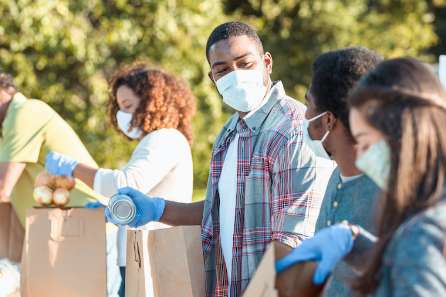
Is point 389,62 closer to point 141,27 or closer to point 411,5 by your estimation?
point 141,27

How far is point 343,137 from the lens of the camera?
238cm

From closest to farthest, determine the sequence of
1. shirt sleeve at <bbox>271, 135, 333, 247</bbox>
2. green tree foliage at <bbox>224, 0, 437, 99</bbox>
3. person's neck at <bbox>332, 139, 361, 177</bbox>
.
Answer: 1. person's neck at <bbox>332, 139, 361, 177</bbox>
2. shirt sleeve at <bbox>271, 135, 333, 247</bbox>
3. green tree foliage at <bbox>224, 0, 437, 99</bbox>

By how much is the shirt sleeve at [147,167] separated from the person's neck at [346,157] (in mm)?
1294

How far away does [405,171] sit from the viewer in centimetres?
170

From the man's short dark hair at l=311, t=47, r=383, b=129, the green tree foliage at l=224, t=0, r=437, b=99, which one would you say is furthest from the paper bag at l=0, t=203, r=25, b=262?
the green tree foliage at l=224, t=0, r=437, b=99

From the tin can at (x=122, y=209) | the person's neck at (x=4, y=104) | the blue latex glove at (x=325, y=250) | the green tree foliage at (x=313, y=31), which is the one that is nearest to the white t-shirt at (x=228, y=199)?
the tin can at (x=122, y=209)

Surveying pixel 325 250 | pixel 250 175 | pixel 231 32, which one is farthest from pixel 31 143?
pixel 325 250

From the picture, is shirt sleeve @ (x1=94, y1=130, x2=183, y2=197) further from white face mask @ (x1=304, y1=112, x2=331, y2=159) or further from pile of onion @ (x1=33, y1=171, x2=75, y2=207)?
white face mask @ (x1=304, y1=112, x2=331, y2=159)

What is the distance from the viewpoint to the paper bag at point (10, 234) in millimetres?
4133

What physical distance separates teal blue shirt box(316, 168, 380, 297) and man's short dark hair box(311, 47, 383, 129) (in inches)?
6.6

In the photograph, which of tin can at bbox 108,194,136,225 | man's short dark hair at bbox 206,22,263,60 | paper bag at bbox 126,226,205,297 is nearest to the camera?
paper bag at bbox 126,226,205,297

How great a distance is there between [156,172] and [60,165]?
0.47 meters

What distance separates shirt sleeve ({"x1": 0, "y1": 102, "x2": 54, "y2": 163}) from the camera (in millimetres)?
4066

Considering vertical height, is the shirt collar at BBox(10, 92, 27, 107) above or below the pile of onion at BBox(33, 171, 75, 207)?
above
